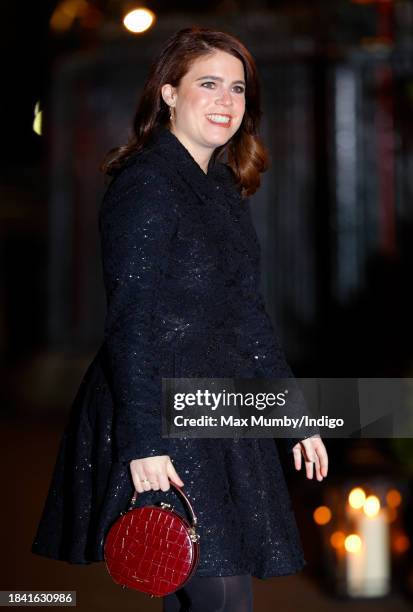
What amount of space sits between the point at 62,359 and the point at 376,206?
2.35 meters

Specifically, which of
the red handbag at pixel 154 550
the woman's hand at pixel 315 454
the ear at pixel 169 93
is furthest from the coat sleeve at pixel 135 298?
the woman's hand at pixel 315 454

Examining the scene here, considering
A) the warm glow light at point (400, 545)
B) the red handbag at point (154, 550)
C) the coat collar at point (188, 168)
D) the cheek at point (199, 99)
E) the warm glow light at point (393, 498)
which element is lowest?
the red handbag at point (154, 550)

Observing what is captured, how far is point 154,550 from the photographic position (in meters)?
2.02

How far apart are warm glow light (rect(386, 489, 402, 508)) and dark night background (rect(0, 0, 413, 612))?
3.70 ft

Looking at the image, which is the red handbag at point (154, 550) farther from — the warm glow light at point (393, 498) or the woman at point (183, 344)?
the warm glow light at point (393, 498)

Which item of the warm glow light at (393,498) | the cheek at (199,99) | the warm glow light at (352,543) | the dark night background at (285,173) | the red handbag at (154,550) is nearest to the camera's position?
the red handbag at (154,550)

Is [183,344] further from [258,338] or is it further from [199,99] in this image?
[199,99]

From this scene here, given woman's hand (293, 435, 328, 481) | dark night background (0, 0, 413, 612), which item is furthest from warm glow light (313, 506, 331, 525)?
woman's hand (293, 435, 328, 481)

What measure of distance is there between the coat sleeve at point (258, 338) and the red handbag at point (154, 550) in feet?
1.26

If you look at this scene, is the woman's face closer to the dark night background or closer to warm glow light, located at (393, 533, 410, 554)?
warm glow light, located at (393, 533, 410, 554)

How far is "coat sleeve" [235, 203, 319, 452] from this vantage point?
2.28 meters

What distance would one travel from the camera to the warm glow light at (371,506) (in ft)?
12.3

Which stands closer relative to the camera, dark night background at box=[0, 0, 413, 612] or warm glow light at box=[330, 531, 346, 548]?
warm glow light at box=[330, 531, 346, 548]

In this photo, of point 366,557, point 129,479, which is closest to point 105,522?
point 129,479
